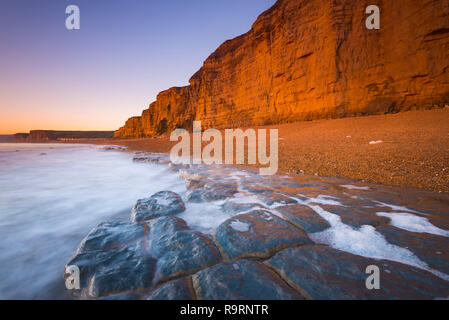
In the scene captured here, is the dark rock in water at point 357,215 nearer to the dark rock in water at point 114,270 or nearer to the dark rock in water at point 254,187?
the dark rock in water at point 254,187

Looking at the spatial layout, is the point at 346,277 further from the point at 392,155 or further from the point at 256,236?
the point at 392,155

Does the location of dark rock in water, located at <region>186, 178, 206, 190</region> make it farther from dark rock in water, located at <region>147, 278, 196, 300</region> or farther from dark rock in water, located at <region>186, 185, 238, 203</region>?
dark rock in water, located at <region>147, 278, 196, 300</region>

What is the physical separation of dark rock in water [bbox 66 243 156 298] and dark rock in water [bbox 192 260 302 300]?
42 cm

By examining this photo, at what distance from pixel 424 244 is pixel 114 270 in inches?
101

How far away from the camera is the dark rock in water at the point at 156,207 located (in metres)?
2.30

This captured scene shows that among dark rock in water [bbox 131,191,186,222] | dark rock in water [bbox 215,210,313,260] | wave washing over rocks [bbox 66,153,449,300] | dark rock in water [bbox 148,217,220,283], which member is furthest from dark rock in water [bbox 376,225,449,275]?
dark rock in water [bbox 131,191,186,222]

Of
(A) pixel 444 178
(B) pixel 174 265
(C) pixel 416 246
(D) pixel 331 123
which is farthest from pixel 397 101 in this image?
(B) pixel 174 265

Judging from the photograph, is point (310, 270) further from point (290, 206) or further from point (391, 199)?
point (391, 199)

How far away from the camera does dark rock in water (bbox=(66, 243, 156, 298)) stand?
45.3 inches

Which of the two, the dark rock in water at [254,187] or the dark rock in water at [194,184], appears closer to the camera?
the dark rock in water at [254,187]

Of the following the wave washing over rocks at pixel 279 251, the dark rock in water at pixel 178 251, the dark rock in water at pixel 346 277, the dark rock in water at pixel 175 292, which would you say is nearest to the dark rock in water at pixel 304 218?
the wave washing over rocks at pixel 279 251

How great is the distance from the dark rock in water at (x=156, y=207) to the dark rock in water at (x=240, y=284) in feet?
4.55

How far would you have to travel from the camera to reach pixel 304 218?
76.8 inches

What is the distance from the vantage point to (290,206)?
229 centimetres
